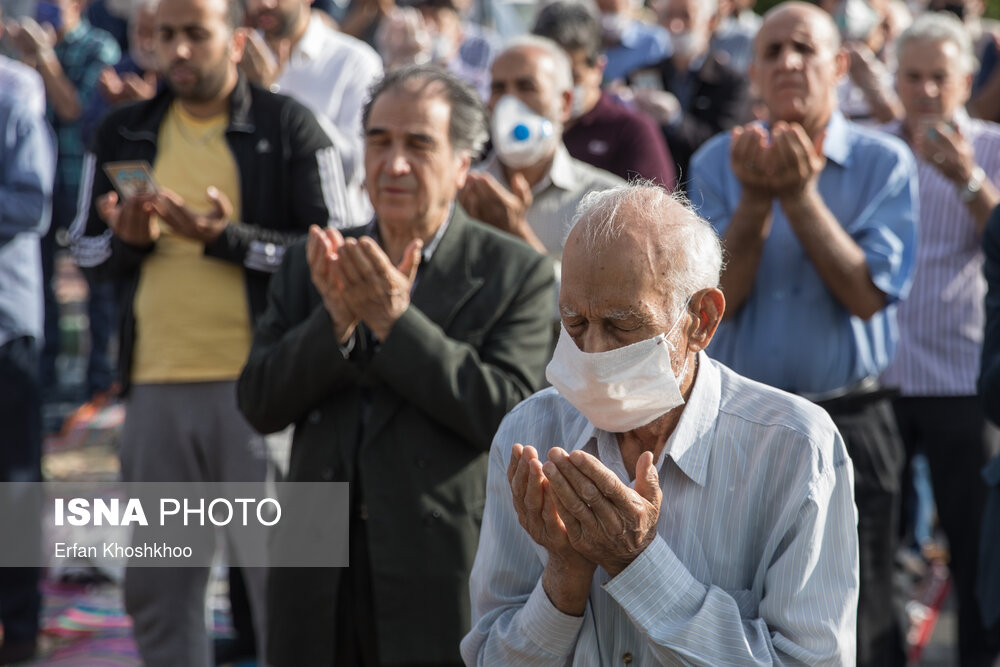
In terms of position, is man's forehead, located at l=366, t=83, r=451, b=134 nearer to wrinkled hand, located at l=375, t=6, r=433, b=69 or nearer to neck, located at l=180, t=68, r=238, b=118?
neck, located at l=180, t=68, r=238, b=118

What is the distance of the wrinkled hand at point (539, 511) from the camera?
2375 mm

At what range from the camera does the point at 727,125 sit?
6.95 metres

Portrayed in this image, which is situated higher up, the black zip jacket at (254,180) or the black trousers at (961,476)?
the black zip jacket at (254,180)

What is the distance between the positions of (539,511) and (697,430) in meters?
0.39

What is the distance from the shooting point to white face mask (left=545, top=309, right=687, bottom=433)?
8.23ft

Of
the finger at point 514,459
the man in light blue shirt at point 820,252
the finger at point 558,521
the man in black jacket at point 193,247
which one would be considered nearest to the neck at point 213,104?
the man in black jacket at point 193,247

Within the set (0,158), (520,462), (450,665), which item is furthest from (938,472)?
(0,158)

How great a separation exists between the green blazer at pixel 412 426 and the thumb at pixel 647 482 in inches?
44.3

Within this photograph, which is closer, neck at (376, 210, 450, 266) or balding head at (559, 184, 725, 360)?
balding head at (559, 184, 725, 360)

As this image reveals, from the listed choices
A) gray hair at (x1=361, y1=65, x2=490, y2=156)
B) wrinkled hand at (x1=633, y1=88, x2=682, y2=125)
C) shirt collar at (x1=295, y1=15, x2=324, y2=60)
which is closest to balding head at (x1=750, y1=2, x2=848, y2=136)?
gray hair at (x1=361, y1=65, x2=490, y2=156)

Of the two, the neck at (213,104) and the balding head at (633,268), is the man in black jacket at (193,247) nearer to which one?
the neck at (213,104)

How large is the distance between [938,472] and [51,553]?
4170 mm

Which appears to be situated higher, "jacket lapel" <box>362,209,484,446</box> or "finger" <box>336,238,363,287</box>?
"finger" <box>336,238,363,287</box>

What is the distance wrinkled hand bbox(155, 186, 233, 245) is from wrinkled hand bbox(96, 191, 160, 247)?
1.9 inches
